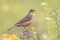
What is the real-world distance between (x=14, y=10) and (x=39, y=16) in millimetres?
1224

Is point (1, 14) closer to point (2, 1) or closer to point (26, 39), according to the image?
point (2, 1)

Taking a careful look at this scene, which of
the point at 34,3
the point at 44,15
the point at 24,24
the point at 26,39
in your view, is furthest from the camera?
the point at 34,3

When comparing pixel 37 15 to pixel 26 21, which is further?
pixel 37 15

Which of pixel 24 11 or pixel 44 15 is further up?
pixel 24 11

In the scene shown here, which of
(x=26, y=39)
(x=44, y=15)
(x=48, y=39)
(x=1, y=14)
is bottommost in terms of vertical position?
(x=26, y=39)

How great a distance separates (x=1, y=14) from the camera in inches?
408

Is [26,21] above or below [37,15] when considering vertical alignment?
below

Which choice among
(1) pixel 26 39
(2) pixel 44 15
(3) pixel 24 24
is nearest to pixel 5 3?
(2) pixel 44 15

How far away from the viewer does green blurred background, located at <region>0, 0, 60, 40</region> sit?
6852 millimetres

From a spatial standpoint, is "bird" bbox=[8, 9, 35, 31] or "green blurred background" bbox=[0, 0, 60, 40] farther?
"bird" bbox=[8, 9, 35, 31]

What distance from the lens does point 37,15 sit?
948 centimetres

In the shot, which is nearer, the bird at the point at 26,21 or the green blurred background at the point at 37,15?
the green blurred background at the point at 37,15

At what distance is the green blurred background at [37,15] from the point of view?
6.85 m

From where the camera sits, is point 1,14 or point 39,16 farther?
point 1,14
